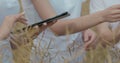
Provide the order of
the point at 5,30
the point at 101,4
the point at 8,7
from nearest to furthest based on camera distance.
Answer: the point at 5,30
the point at 8,7
the point at 101,4

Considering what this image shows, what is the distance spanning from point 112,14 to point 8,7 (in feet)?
1.37

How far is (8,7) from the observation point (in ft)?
4.22

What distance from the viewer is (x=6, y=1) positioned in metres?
1.28

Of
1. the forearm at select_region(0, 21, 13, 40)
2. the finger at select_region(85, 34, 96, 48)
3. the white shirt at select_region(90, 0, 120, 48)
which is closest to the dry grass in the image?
the forearm at select_region(0, 21, 13, 40)

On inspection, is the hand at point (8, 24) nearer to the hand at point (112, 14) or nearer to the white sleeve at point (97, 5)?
the hand at point (112, 14)

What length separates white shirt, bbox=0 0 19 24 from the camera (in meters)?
1.28

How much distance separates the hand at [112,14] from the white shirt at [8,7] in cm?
36

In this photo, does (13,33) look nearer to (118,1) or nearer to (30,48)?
(30,48)

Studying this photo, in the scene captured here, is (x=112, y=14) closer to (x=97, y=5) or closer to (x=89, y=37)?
(x=89, y=37)

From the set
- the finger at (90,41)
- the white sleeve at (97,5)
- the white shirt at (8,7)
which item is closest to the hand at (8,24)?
the white shirt at (8,7)

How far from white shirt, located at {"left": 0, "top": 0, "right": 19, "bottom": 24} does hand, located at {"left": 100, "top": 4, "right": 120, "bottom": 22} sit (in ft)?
1.18

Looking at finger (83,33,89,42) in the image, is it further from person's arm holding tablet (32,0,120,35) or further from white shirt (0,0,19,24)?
white shirt (0,0,19,24)

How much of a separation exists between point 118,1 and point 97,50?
0.67 metres

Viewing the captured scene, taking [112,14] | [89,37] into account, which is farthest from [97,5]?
[112,14]
